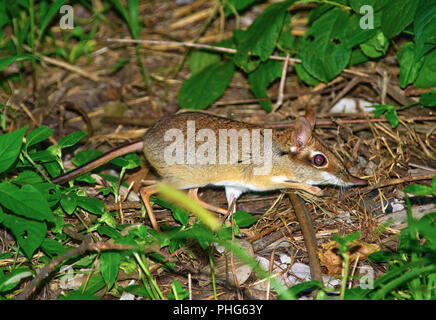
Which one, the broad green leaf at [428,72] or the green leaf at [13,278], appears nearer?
the green leaf at [13,278]

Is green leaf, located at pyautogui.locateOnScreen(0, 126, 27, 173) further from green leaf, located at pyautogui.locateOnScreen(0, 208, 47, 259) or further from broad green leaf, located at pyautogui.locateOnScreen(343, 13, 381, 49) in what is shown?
broad green leaf, located at pyautogui.locateOnScreen(343, 13, 381, 49)

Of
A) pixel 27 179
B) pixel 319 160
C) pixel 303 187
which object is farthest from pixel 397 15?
pixel 27 179

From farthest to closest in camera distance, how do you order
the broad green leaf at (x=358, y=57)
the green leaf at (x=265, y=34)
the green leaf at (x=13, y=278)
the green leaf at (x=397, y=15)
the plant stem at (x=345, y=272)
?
the broad green leaf at (x=358, y=57) → the green leaf at (x=265, y=34) → the green leaf at (x=397, y=15) → the green leaf at (x=13, y=278) → the plant stem at (x=345, y=272)

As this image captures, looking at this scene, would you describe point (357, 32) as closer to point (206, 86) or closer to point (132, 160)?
point (206, 86)

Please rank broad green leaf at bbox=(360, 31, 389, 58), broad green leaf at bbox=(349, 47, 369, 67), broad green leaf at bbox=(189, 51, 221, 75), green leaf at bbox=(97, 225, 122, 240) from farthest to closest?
broad green leaf at bbox=(189, 51, 221, 75) → broad green leaf at bbox=(349, 47, 369, 67) → broad green leaf at bbox=(360, 31, 389, 58) → green leaf at bbox=(97, 225, 122, 240)

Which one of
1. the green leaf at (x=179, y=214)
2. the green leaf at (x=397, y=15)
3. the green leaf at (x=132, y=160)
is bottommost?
the green leaf at (x=179, y=214)

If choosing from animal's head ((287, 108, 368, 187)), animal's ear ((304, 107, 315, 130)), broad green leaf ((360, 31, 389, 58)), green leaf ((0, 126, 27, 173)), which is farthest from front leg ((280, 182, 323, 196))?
green leaf ((0, 126, 27, 173))

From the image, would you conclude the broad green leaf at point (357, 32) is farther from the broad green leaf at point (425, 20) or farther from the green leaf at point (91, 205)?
the green leaf at point (91, 205)

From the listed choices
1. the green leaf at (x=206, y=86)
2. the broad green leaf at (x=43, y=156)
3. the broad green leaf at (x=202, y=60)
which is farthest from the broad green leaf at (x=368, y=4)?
the broad green leaf at (x=43, y=156)
